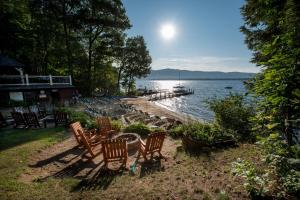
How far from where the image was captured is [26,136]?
827cm

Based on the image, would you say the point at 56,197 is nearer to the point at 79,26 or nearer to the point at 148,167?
the point at 148,167

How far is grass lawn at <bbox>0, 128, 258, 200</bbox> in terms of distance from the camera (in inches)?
146

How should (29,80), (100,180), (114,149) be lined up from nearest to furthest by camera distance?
1. (100,180)
2. (114,149)
3. (29,80)

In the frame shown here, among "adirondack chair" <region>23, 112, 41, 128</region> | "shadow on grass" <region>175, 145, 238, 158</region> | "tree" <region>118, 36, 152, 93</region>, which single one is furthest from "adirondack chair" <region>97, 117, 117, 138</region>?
"tree" <region>118, 36, 152, 93</region>

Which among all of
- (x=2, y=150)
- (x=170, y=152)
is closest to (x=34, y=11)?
(x=2, y=150)

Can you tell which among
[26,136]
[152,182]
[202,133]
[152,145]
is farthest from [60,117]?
[152,182]

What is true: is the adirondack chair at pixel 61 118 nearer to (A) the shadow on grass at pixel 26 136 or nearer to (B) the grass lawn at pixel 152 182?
(A) the shadow on grass at pixel 26 136

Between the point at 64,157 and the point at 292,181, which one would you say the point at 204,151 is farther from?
the point at 64,157

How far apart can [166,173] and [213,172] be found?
1.15 m

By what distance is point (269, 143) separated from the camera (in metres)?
3.30

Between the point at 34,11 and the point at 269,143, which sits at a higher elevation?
the point at 34,11

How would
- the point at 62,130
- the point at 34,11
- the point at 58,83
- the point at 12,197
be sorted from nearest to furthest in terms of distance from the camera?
1. the point at 12,197
2. the point at 62,130
3. the point at 58,83
4. the point at 34,11

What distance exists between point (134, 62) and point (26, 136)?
120ft

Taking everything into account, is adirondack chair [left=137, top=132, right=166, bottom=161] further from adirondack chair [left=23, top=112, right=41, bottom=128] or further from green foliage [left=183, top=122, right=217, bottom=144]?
adirondack chair [left=23, top=112, right=41, bottom=128]
